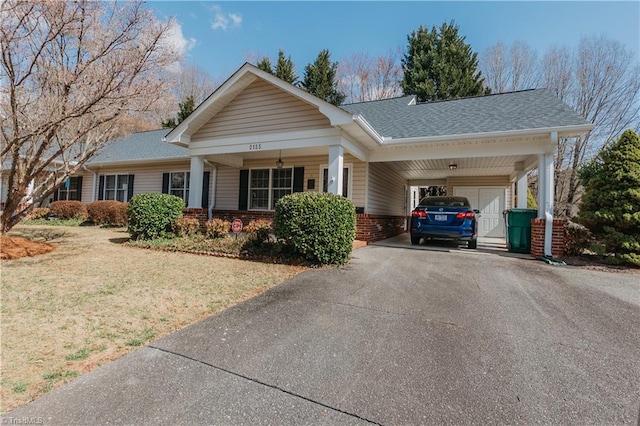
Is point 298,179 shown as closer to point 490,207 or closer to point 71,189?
point 490,207

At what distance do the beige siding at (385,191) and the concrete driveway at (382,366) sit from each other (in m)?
6.45

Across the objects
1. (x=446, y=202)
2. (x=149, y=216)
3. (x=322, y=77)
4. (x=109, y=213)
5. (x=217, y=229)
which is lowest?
(x=217, y=229)

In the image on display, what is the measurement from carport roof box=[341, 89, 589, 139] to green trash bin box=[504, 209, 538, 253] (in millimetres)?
2406

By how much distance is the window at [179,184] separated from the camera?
13.6m

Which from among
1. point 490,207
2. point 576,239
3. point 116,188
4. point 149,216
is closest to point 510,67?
point 490,207

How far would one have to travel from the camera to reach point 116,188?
1559cm

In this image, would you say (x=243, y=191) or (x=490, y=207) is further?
(x=490, y=207)

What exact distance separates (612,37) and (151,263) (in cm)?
2726

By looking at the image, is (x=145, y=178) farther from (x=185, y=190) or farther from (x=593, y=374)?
(x=593, y=374)

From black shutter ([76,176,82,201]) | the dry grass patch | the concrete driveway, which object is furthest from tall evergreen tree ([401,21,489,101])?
black shutter ([76,176,82,201])

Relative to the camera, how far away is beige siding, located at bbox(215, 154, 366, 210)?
10250mm

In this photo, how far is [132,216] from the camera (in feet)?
28.8

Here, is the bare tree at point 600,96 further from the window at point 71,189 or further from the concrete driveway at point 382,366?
the window at point 71,189

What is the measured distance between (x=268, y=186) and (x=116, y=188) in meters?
9.44
